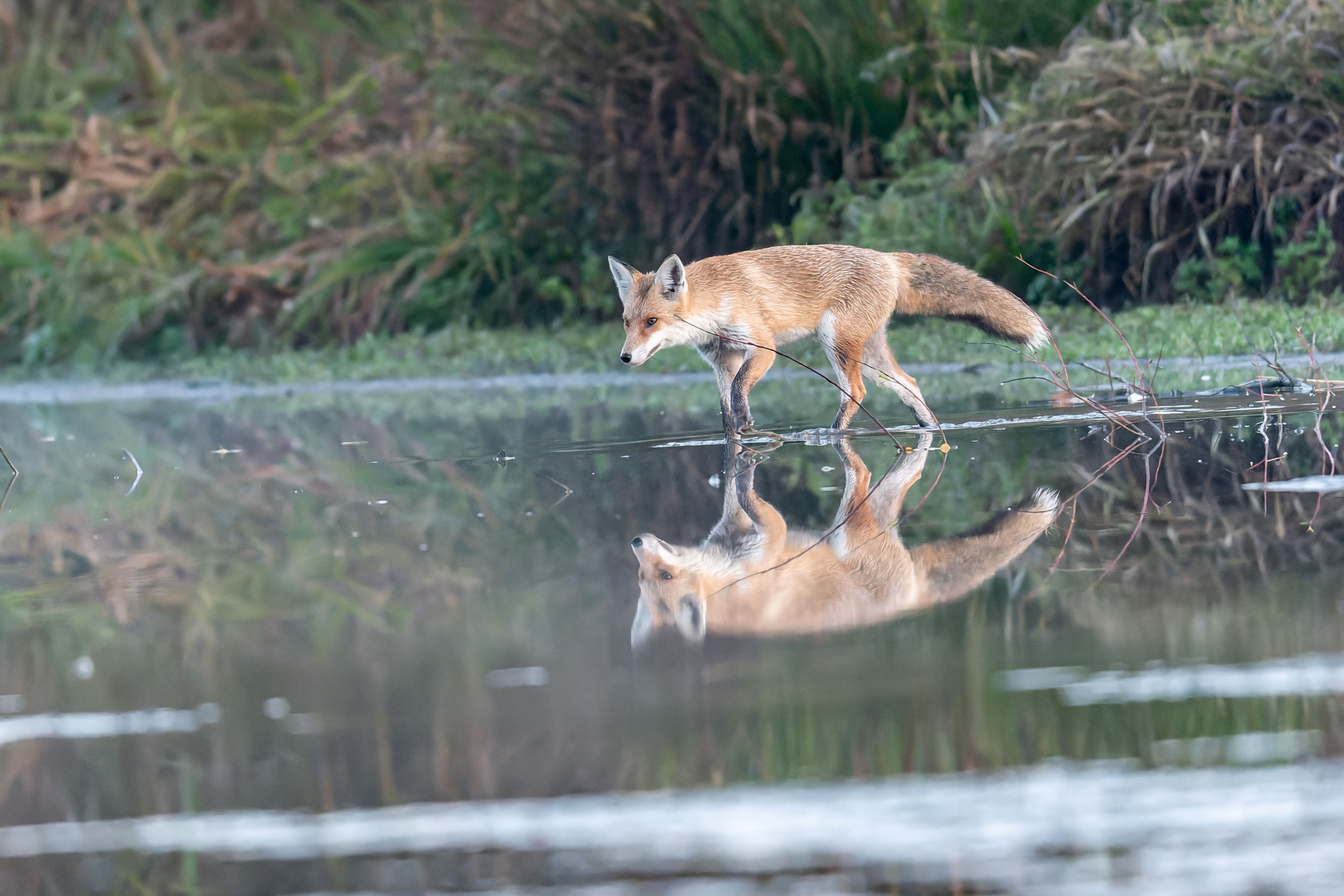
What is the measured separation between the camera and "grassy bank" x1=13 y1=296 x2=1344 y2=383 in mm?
8688

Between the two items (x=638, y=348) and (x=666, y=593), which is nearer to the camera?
(x=666, y=593)

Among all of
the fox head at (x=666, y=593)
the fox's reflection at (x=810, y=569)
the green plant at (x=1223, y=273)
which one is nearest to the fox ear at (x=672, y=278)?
the fox's reflection at (x=810, y=569)

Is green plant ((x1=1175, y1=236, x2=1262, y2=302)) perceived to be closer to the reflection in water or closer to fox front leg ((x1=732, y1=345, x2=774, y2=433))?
fox front leg ((x1=732, y1=345, x2=774, y2=433))

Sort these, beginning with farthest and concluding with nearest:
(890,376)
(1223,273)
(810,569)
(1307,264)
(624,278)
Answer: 1. (1223,273)
2. (1307,264)
3. (624,278)
4. (890,376)
5. (810,569)

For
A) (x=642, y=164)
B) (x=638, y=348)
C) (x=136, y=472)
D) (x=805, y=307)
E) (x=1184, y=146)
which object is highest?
(x=1184, y=146)

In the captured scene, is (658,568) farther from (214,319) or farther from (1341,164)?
(214,319)

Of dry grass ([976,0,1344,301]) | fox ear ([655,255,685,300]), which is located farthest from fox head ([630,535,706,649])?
dry grass ([976,0,1344,301])

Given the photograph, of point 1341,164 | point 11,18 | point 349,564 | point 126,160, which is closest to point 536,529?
point 349,564

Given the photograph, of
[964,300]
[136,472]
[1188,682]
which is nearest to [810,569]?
[1188,682]

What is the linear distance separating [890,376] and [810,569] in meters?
3.11

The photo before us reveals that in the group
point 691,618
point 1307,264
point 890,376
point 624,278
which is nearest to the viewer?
point 691,618

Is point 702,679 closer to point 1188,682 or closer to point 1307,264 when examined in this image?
point 1188,682

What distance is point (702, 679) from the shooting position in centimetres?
306

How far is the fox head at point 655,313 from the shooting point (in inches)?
284
